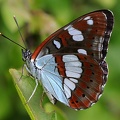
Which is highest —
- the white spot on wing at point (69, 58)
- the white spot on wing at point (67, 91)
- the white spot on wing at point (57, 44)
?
the white spot on wing at point (57, 44)

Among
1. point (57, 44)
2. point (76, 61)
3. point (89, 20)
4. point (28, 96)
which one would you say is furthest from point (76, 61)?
point (28, 96)

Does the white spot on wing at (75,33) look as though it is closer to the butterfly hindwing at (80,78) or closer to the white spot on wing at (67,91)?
the butterfly hindwing at (80,78)

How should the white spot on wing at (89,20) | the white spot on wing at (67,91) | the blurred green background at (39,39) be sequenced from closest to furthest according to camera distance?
the white spot on wing at (89,20) < the white spot on wing at (67,91) < the blurred green background at (39,39)

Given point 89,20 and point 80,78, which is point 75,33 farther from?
point 80,78

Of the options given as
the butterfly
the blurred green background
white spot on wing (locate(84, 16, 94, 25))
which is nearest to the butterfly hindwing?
the butterfly

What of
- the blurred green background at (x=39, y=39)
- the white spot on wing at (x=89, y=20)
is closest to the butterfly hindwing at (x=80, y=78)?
the white spot on wing at (x=89, y=20)

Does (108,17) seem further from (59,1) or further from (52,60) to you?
(59,1)

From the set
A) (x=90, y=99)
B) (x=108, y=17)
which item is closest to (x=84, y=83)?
(x=90, y=99)

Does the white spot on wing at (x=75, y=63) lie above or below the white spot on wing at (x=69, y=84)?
above
